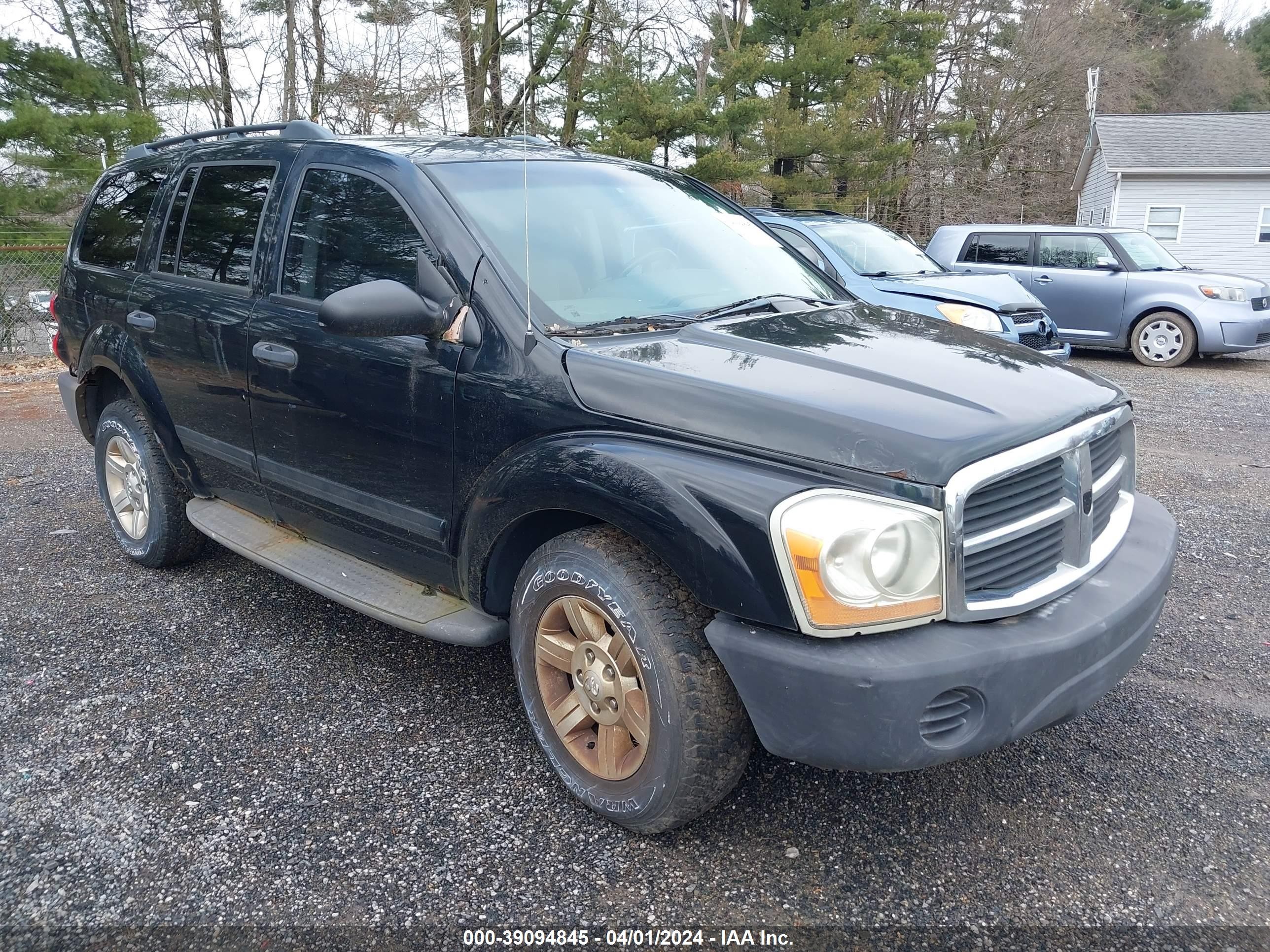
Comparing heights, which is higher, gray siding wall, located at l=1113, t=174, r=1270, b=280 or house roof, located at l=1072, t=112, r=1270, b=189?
house roof, located at l=1072, t=112, r=1270, b=189

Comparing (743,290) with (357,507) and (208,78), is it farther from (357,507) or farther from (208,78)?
(208,78)

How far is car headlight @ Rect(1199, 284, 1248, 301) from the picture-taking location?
1105cm

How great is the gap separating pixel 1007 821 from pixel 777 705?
3.16 feet

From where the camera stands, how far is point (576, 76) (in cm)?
2011

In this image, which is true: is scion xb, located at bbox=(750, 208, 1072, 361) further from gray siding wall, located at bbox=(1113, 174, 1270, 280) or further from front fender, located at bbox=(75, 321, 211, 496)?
gray siding wall, located at bbox=(1113, 174, 1270, 280)

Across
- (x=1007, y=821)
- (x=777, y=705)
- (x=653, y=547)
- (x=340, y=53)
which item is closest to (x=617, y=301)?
(x=653, y=547)

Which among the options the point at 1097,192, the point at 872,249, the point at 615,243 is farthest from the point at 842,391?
the point at 1097,192

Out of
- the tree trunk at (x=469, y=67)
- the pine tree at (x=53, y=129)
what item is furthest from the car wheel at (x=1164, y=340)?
the pine tree at (x=53, y=129)

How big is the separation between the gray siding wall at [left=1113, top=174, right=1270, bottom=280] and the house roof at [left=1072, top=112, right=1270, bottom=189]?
1.21 ft

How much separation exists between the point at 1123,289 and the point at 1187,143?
49.7 feet

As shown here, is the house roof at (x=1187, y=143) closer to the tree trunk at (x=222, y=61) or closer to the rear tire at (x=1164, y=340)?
the rear tire at (x=1164, y=340)

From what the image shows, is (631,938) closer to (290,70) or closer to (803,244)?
(803,244)

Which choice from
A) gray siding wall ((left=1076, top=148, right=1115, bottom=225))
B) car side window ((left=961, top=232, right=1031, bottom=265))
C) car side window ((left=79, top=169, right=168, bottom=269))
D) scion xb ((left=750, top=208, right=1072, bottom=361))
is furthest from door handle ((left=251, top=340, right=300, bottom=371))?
gray siding wall ((left=1076, top=148, right=1115, bottom=225))

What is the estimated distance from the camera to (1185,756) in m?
2.93
